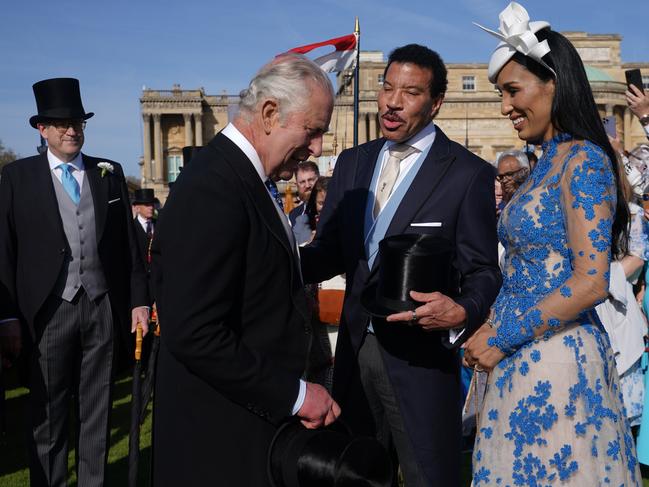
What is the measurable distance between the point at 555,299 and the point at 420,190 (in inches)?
32.4

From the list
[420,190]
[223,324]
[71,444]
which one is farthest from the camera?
[71,444]

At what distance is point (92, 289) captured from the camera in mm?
4480

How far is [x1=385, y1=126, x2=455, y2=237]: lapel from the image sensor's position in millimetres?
3137

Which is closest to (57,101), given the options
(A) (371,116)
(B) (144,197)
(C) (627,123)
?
(B) (144,197)

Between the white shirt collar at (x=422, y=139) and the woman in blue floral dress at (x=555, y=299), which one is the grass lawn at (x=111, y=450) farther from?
the white shirt collar at (x=422, y=139)

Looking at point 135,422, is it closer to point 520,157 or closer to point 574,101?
point 574,101

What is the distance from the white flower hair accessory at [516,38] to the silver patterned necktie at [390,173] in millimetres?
598

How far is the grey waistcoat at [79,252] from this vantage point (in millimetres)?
4395

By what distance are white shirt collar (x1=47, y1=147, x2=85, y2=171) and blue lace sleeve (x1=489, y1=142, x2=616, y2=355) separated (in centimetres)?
320

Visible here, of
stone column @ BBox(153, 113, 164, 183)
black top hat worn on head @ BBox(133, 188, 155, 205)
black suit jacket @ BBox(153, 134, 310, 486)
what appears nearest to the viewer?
black suit jacket @ BBox(153, 134, 310, 486)

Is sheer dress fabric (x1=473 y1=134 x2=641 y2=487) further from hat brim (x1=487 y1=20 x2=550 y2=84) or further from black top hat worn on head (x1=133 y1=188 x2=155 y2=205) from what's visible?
black top hat worn on head (x1=133 y1=188 x2=155 y2=205)

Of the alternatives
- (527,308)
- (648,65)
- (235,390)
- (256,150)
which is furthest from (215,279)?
(648,65)

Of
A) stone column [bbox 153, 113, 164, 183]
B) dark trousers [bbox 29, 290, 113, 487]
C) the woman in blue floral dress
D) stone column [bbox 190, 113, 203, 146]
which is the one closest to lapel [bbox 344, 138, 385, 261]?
the woman in blue floral dress

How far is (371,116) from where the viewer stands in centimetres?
6906
